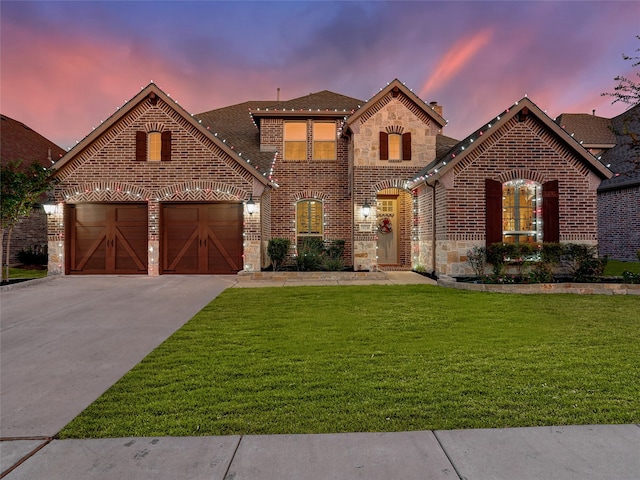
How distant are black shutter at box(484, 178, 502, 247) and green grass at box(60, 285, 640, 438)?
4498 millimetres

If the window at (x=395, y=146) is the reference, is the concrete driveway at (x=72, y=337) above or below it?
below

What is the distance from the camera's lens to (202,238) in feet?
43.4

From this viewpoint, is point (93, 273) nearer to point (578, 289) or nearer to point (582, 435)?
point (582, 435)

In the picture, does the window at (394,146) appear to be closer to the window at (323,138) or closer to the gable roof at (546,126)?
the window at (323,138)

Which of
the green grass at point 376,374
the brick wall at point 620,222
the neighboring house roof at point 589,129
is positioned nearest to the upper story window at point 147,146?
the green grass at point 376,374

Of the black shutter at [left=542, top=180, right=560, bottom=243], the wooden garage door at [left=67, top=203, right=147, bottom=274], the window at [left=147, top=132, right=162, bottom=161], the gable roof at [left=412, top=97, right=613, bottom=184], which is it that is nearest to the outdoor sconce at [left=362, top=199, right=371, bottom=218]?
the gable roof at [left=412, top=97, right=613, bottom=184]

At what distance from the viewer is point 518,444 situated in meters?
2.55

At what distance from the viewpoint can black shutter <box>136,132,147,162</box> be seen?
1300cm

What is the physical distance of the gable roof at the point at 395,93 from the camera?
14.0 meters

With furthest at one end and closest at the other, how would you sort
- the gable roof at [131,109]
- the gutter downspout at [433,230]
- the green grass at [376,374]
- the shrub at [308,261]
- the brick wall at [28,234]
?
1. the brick wall at [28,234]
2. the gable roof at [131,109]
3. the shrub at [308,261]
4. the gutter downspout at [433,230]
5. the green grass at [376,374]

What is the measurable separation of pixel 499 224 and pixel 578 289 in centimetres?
289


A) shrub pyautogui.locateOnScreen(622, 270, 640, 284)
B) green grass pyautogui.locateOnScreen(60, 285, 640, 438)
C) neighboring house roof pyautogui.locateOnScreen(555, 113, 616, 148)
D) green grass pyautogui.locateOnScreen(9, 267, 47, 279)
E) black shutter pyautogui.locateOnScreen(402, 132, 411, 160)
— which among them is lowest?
green grass pyautogui.locateOnScreen(60, 285, 640, 438)

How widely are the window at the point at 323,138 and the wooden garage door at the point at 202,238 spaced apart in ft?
15.1

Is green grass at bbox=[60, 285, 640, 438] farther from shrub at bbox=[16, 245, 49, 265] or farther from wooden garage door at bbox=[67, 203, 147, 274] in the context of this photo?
shrub at bbox=[16, 245, 49, 265]
